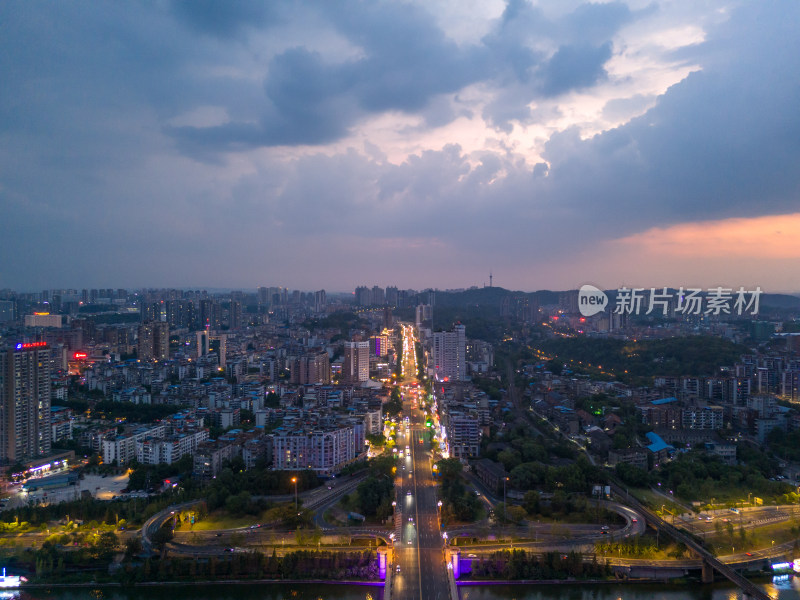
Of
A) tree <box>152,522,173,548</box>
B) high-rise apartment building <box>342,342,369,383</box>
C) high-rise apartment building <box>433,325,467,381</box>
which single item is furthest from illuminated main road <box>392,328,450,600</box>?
high-rise apartment building <box>342,342,369,383</box>

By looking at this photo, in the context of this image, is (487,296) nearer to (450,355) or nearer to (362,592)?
(450,355)

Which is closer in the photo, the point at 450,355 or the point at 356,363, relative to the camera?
the point at 450,355

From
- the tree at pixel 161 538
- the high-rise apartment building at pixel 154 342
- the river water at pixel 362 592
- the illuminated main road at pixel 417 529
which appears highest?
the high-rise apartment building at pixel 154 342

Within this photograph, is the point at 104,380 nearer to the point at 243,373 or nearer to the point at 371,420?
the point at 243,373

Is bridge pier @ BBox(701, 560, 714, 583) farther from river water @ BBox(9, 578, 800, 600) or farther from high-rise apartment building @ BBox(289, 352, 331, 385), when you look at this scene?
high-rise apartment building @ BBox(289, 352, 331, 385)

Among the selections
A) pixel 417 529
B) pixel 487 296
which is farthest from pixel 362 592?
pixel 487 296

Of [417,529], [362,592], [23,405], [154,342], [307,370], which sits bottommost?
[362,592]

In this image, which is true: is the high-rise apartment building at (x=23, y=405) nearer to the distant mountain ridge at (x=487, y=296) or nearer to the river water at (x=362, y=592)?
the river water at (x=362, y=592)

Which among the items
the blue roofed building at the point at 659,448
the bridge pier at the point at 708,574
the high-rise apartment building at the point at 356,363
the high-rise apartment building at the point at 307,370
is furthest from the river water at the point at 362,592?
the high-rise apartment building at the point at 356,363
